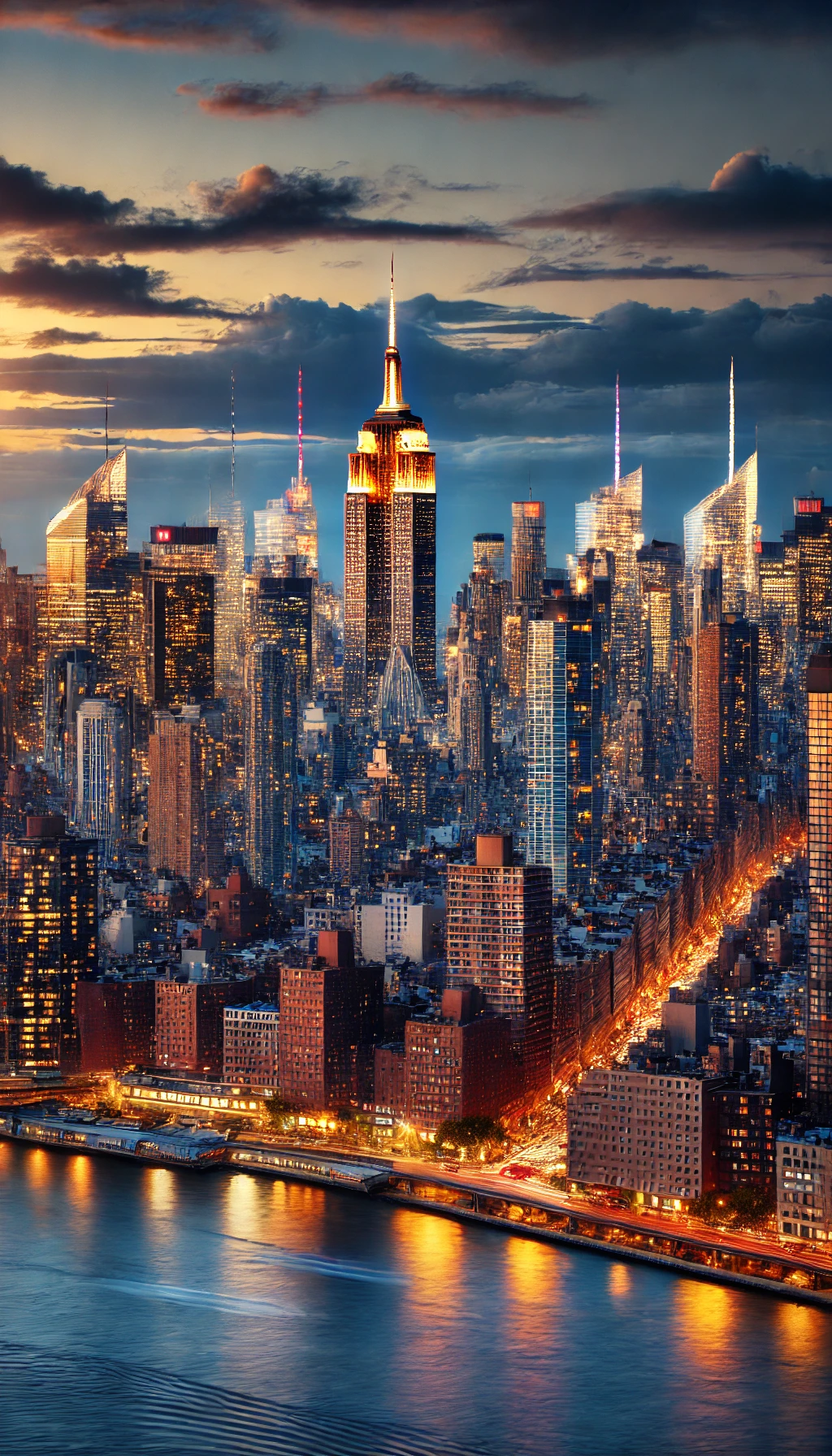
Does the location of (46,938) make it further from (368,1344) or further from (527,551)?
(527,551)

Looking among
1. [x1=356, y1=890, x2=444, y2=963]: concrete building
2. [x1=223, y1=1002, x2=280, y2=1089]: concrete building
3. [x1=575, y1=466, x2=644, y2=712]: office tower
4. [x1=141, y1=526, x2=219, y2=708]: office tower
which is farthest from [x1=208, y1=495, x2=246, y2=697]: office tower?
[x1=223, y1=1002, x2=280, y2=1089]: concrete building

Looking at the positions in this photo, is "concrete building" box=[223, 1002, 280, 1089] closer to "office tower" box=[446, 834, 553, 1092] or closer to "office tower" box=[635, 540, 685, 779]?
"office tower" box=[446, 834, 553, 1092]

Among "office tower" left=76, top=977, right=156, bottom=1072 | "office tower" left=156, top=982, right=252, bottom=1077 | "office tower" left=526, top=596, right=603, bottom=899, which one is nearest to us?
"office tower" left=156, top=982, right=252, bottom=1077

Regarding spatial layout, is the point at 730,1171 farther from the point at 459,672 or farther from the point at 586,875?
the point at 459,672

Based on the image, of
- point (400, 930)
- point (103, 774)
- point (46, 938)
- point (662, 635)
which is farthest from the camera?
point (662, 635)

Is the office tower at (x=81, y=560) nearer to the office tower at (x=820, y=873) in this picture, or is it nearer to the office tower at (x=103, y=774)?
the office tower at (x=103, y=774)

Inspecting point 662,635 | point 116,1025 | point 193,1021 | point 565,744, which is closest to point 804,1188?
point 193,1021

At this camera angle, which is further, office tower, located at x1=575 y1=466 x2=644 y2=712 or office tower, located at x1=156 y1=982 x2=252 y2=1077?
office tower, located at x1=575 y1=466 x2=644 y2=712

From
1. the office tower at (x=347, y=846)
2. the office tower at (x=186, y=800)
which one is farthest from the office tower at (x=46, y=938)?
the office tower at (x=347, y=846)
